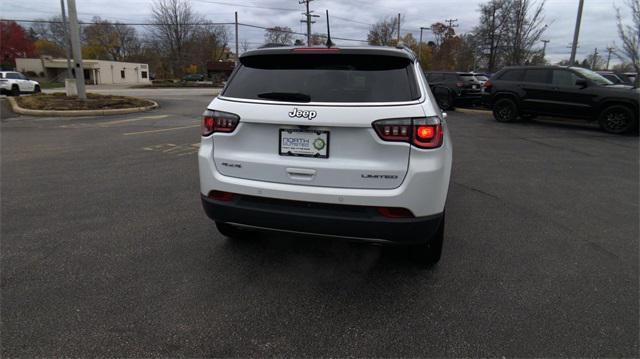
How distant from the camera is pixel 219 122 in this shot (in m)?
2.94

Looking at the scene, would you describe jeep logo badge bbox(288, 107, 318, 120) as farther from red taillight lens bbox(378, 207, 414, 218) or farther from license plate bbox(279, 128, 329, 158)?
red taillight lens bbox(378, 207, 414, 218)

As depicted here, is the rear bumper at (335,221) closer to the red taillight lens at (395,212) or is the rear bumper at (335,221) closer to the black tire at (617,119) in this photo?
the red taillight lens at (395,212)

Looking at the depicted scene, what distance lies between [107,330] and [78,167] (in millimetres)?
5031

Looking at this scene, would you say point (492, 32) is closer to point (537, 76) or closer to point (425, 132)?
point (537, 76)

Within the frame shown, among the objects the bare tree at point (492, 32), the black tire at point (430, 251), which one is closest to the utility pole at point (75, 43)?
the black tire at point (430, 251)

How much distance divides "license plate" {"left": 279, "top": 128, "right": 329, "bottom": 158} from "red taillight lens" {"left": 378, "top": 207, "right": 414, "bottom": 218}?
0.51 meters

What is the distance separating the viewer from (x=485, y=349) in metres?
2.39

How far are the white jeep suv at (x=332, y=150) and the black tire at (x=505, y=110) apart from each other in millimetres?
11522

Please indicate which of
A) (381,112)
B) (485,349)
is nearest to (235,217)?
(381,112)

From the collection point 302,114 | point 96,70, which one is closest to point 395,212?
point 302,114

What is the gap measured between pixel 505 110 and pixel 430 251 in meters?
11.7

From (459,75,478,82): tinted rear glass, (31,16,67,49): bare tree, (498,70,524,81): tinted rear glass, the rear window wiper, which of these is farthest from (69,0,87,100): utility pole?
(31,16,67,49): bare tree

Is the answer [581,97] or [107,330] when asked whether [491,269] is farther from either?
[581,97]

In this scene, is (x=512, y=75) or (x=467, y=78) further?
(x=467, y=78)
